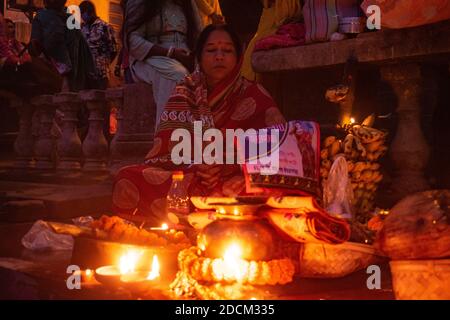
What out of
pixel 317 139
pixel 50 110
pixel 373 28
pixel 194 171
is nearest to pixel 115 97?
pixel 50 110

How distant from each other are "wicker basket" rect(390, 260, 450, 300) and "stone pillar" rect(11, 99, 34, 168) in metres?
6.00

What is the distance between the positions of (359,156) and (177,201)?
4.54ft

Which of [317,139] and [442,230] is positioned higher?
[317,139]

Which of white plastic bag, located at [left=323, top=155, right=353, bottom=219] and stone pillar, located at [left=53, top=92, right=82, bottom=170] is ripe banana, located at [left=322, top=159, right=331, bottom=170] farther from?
stone pillar, located at [left=53, top=92, right=82, bottom=170]

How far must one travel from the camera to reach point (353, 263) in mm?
2428

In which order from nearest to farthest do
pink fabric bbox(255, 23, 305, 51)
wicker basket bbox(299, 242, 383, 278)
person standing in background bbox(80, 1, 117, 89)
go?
wicker basket bbox(299, 242, 383, 278), pink fabric bbox(255, 23, 305, 51), person standing in background bbox(80, 1, 117, 89)

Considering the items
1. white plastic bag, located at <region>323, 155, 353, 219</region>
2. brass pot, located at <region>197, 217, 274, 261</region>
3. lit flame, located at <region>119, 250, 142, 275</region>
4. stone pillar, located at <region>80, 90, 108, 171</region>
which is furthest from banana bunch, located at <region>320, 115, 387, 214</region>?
stone pillar, located at <region>80, 90, 108, 171</region>

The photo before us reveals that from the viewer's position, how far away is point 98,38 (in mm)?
8664

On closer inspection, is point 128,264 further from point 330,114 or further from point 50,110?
point 50,110

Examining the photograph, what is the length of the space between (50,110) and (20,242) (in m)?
3.62

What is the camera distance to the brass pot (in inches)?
91.6

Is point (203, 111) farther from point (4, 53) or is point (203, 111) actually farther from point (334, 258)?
point (4, 53)

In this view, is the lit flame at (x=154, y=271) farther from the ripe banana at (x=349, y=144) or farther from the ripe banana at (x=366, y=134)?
the ripe banana at (x=366, y=134)

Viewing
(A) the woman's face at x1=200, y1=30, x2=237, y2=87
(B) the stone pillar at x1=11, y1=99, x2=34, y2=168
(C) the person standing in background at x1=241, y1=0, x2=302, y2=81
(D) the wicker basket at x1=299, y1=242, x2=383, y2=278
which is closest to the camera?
(D) the wicker basket at x1=299, y1=242, x2=383, y2=278
